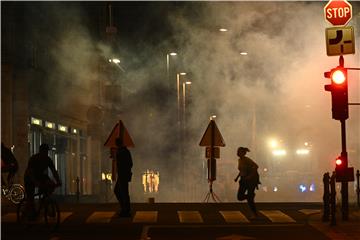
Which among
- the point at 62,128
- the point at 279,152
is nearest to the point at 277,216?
the point at 279,152

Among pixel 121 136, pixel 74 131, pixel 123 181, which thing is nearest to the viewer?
pixel 123 181

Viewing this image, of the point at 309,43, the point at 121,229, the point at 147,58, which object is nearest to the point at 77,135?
the point at 147,58

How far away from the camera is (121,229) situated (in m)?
9.97

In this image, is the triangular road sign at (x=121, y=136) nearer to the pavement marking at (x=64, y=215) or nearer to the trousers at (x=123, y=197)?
the pavement marking at (x=64, y=215)

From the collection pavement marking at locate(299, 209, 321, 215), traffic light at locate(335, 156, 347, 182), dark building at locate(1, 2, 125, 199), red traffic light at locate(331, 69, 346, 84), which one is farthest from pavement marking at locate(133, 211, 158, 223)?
dark building at locate(1, 2, 125, 199)

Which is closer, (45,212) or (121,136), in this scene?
(45,212)

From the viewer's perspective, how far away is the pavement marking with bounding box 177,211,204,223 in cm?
1113

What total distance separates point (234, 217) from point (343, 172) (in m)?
1.75

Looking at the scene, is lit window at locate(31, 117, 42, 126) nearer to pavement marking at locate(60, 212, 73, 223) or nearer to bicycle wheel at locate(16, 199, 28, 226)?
pavement marking at locate(60, 212, 73, 223)

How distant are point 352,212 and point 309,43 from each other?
34.9ft

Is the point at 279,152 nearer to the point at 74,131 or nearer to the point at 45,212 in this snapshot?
the point at 74,131

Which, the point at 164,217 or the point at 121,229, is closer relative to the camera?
the point at 121,229

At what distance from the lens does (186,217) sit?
11.6 meters

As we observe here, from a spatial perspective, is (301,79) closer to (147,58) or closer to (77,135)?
(77,135)
